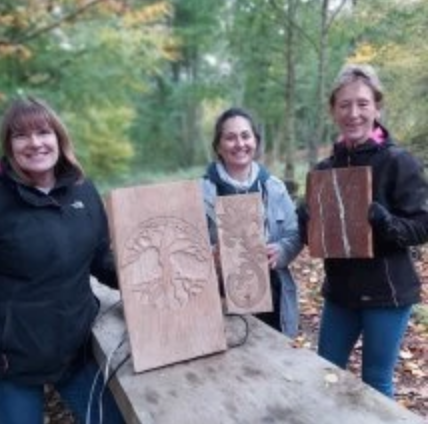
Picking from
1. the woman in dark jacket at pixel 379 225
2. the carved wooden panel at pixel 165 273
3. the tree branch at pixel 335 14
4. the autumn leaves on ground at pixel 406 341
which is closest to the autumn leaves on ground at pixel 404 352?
the autumn leaves on ground at pixel 406 341

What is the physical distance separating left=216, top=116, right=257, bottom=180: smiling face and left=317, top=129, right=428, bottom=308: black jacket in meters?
0.44

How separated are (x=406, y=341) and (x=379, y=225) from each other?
235 centimetres

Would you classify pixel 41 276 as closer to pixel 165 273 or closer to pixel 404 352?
pixel 165 273

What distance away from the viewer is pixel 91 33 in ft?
40.8

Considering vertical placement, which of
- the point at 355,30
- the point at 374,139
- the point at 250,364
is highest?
the point at 355,30

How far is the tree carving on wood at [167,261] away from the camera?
2.27 metres

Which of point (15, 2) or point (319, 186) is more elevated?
point (15, 2)

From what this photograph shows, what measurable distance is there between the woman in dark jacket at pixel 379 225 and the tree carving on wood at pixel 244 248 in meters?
0.34

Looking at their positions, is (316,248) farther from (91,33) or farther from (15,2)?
(91,33)

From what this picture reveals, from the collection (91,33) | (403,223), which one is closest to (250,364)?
(403,223)

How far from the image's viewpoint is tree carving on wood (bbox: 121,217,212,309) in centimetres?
227

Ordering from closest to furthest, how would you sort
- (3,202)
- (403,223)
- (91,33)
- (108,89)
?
(3,202), (403,223), (91,33), (108,89)

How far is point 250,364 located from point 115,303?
0.99 metres

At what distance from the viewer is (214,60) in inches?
929
